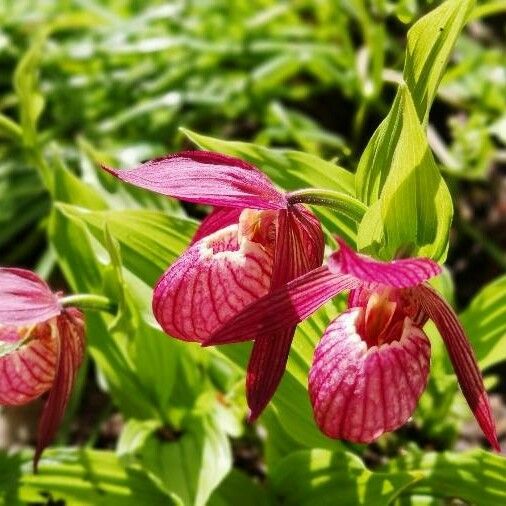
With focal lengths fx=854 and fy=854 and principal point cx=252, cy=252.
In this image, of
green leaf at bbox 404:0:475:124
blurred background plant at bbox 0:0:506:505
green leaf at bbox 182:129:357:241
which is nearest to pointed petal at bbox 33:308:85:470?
blurred background plant at bbox 0:0:506:505

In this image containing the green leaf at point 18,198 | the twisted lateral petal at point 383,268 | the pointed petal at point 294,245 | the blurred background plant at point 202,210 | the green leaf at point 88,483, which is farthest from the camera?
the green leaf at point 18,198

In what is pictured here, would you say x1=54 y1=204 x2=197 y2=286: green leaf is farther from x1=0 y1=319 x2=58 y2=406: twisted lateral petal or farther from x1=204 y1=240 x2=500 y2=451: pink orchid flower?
x1=204 y1=240 x2=500 y2=451: pink orchid flower

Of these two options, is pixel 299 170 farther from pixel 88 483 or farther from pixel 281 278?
pixel 88 483

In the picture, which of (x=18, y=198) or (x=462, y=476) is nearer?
(x=462, y=476)

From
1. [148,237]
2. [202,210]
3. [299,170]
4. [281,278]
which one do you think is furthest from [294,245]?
[202,210]

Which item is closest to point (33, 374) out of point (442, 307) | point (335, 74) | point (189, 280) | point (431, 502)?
point (189, 280)

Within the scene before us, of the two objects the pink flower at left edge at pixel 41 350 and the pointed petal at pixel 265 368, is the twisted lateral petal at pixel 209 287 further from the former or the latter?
the pink flower at left edge at pixel 41 350

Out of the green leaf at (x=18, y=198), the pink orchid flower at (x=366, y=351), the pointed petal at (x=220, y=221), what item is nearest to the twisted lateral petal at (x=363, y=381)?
the pink orchid flower at (x=366, y=351)
